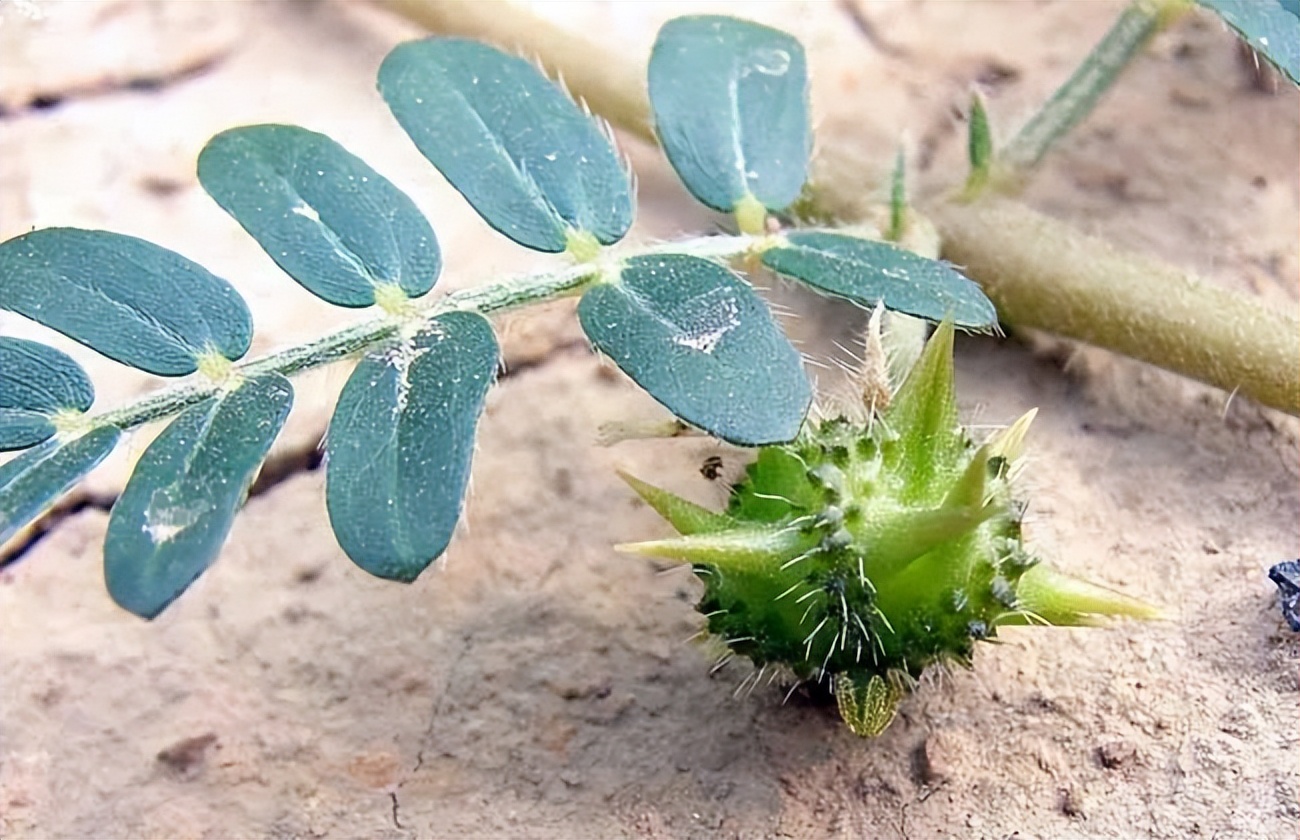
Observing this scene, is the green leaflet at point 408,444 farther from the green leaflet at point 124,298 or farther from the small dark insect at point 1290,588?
the small dark insect at point 1290,588

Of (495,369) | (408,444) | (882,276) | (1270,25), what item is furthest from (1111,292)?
(408,444)

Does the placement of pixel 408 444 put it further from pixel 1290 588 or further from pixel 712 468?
pixel 1290 588

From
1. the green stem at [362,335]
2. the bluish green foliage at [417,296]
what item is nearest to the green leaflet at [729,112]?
the bluish green foliage at [417,296]

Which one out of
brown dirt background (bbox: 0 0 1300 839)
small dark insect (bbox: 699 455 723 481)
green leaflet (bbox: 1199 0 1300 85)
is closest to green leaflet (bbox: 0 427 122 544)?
brown dirt background (bbox: 0 0 1300 839)

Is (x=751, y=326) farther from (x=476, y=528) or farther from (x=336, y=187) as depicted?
(x=476, y=528)

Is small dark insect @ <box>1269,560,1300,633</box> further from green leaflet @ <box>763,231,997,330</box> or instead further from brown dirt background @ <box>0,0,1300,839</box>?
green leaflet @ <box>763,231,997,330</box>

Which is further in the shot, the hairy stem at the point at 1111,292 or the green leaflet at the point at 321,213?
the hairy stem at the point at 1111,292
